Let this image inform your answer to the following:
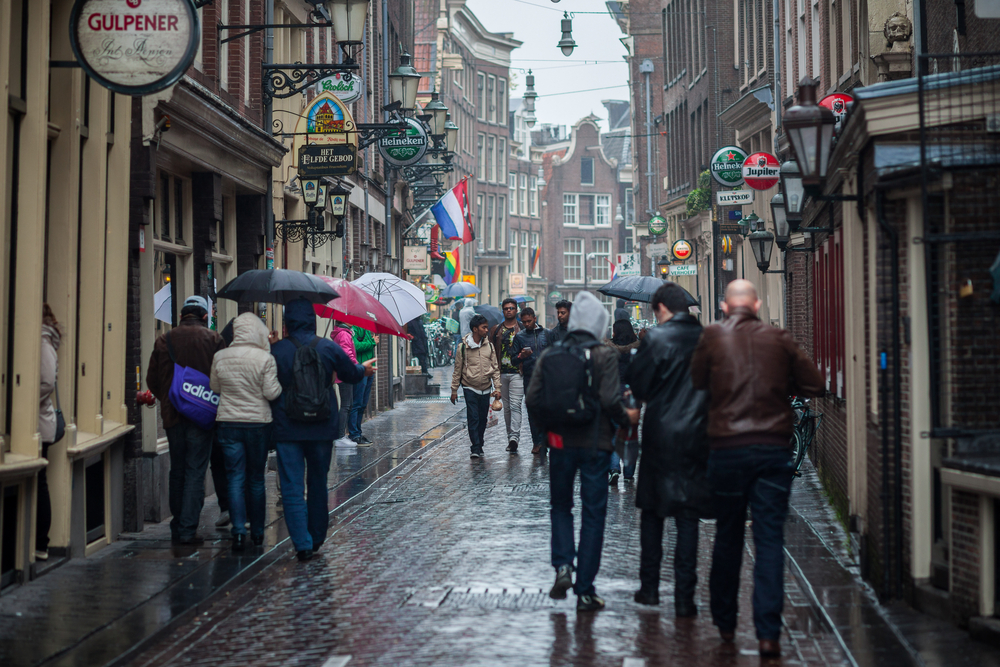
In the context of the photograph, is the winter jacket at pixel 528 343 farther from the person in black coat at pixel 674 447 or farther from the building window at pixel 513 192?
the building window at pixel 513 192

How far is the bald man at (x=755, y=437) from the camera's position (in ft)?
21.5

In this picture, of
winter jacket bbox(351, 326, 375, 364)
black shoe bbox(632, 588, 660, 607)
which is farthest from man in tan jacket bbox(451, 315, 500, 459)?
black shoe bbox(632, 588, 660, 607)

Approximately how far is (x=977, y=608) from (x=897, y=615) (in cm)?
69

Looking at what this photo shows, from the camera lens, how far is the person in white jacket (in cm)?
932

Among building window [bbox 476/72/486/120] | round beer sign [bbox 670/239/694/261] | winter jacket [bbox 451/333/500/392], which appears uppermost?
building window [bbox 476/72/486/120]

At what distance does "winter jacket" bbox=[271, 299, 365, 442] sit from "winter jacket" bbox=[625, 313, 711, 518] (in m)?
2.67

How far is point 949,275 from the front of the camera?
7.20 metres

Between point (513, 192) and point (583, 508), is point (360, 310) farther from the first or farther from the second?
point (513, 192)

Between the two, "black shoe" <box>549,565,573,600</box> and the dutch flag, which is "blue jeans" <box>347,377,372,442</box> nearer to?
"black shoe" <box>549,565,573,600</box>

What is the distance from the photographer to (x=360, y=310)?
12.4 metres

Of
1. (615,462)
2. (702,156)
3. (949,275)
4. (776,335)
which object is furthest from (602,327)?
(702,156)

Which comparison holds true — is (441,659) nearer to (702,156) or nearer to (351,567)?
(351,567)

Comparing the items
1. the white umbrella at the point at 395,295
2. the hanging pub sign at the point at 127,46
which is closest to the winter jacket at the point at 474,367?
the white umbrella at the point at 395,295

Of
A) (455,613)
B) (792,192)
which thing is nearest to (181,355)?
(455,613)
